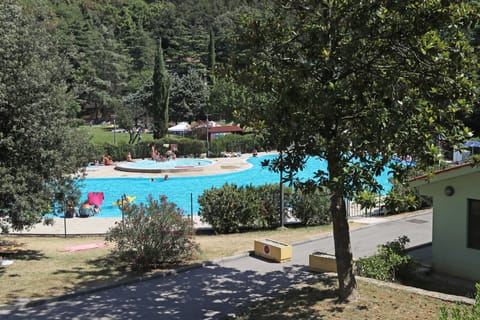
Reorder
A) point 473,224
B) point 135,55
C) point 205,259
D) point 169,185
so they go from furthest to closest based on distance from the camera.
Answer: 1. point 135,55
2. point 169,185
3. point 205,259
4. point 473,224

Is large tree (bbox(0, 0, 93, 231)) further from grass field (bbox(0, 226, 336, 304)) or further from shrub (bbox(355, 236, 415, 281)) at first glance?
shrub (bbox(355, 236, 415, 281))

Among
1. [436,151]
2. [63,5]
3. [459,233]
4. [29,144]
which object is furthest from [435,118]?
[63,5]

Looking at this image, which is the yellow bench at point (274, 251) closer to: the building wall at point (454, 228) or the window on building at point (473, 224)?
the building wall at point (454, 228)

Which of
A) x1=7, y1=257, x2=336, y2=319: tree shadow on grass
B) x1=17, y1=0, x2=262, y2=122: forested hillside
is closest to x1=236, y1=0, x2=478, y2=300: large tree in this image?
x1=7, y1=257, x2=336, y2=319: tree shadow on grass

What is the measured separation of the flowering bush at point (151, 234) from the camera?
475 inches

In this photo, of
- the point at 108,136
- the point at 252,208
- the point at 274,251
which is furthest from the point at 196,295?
the point at 108,136

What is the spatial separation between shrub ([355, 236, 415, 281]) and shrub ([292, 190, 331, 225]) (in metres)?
6.89

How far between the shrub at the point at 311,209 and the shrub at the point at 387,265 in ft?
22.6

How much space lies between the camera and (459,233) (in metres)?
11.8

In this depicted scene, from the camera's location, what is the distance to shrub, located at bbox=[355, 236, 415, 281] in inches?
427

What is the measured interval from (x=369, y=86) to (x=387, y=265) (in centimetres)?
485

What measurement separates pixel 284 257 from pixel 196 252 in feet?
8.35

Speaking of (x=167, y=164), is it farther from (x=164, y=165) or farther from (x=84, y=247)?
(x=84, y=247)

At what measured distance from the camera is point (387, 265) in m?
11.0
